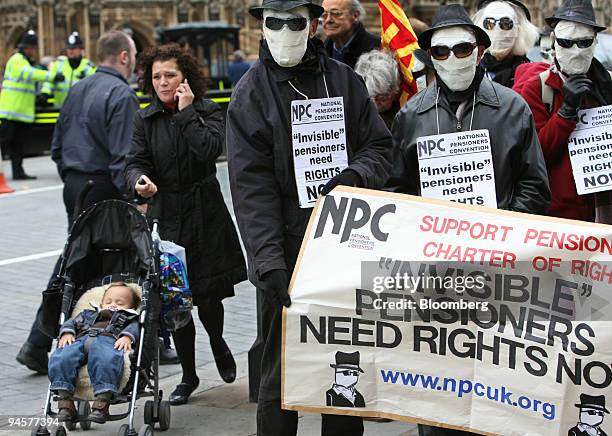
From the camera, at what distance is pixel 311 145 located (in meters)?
5.06

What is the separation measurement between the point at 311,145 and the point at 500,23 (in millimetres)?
2396

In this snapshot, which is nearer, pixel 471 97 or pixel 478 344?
pixel 478 344

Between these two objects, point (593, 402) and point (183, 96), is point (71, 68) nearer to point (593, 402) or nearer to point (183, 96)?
point (183, 96)

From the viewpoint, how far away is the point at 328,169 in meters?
5.12

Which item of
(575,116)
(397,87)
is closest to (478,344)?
(575,116)

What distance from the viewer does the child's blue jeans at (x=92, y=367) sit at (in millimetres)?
5613

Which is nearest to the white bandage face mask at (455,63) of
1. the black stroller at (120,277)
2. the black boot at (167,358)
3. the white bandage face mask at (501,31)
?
the black stroller at (120,277)

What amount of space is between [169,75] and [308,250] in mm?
2314

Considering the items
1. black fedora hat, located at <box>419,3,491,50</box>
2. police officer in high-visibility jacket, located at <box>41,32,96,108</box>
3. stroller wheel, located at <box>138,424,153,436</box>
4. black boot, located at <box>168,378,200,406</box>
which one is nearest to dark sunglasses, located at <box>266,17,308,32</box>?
black fedora hat, located at <box>419,3,491,50</box>

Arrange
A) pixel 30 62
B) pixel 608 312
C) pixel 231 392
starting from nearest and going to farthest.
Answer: pixel 608 312
pixel 231 392
pixel 30 62

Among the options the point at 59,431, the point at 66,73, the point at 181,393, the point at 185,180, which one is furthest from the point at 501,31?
the point at 66,73

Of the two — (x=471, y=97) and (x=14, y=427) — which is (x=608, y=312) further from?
(x=14, y=427)

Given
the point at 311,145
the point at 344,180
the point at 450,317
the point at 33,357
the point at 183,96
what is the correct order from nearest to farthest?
the point at 450,317
the point at 344,180
the point at 311,145
the point at 183,96
the point at 33,357

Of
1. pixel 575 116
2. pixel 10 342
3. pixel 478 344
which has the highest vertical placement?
pixel 575 116
